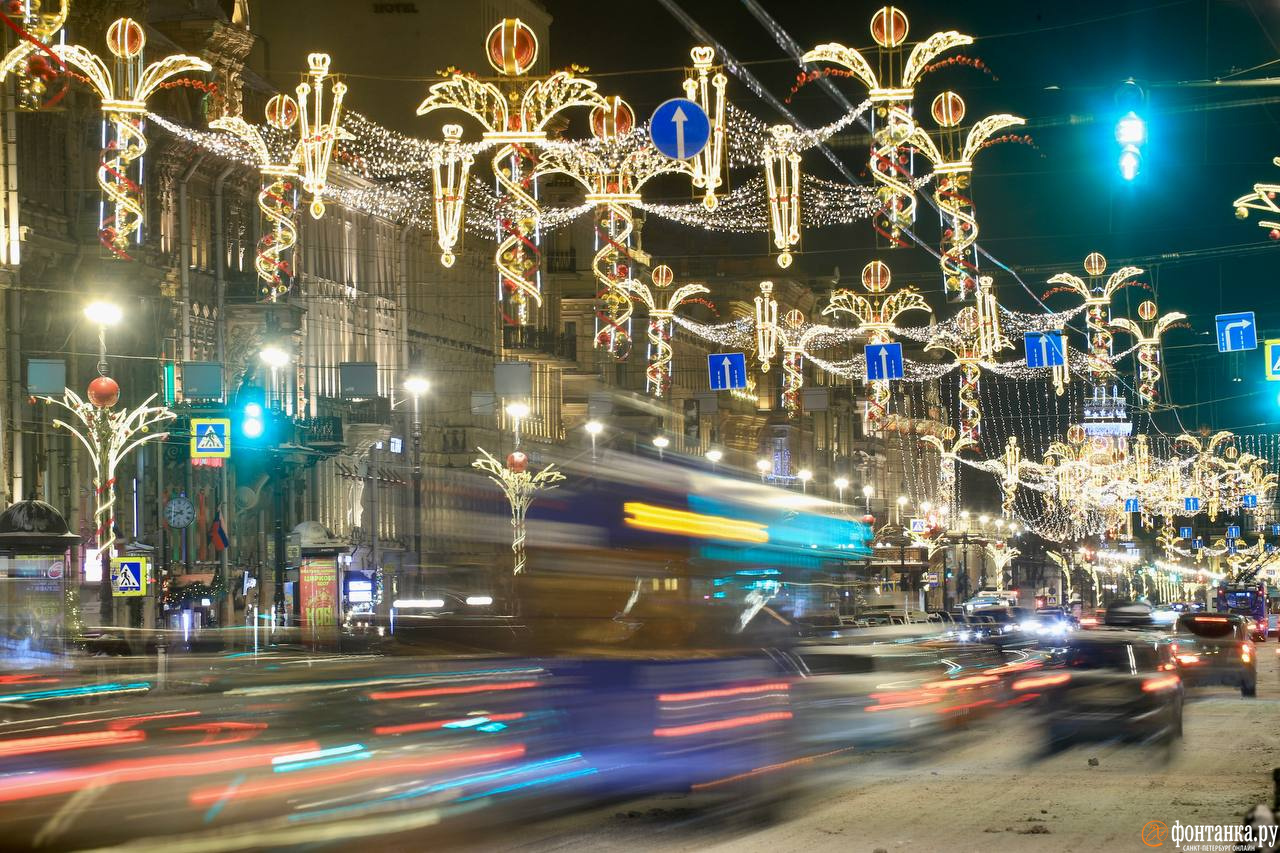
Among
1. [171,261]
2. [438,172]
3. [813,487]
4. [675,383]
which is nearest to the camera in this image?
[438,172]

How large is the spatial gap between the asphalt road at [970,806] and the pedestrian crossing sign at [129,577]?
20891 mm

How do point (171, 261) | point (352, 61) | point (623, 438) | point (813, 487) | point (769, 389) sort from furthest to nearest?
point (813, 487) < point (769, 389) < point (352, 61) < point (171, 261) < point (623, 438)

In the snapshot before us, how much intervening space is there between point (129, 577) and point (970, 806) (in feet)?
84.2

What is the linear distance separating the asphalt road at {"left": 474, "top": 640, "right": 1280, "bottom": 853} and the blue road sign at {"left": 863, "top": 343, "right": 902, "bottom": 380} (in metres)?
20.2

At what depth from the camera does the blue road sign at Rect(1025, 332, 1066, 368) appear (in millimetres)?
41656

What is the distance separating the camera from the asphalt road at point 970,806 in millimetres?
14469

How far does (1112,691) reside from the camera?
843 inches

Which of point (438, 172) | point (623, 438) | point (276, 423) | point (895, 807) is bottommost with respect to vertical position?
point (895, 807)

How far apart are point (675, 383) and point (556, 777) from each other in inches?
2719

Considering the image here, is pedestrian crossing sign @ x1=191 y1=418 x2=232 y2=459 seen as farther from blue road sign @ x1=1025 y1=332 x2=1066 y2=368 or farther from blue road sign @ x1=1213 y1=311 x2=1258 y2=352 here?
blue road sign @ x1=1213 y1=311 x2=1258 y2=352

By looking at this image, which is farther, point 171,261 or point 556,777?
point 171,261

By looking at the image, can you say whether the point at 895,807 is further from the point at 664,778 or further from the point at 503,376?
the point at 503,376

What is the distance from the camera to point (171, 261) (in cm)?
5197

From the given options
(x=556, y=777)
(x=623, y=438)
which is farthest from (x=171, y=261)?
(x=556, y=777)
